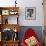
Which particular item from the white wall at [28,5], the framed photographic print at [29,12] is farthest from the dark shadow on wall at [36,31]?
the framed photographic print at [29,12]

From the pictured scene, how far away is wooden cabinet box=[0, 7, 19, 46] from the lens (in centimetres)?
569

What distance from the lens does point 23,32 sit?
5.83 metres

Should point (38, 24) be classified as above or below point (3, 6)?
below

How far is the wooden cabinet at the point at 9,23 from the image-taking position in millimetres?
5688

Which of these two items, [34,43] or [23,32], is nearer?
[34,43]

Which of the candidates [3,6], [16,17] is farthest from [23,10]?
[3,6]

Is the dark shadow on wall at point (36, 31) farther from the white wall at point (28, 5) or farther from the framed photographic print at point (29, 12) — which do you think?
the framed photographic print at point (29, 12)

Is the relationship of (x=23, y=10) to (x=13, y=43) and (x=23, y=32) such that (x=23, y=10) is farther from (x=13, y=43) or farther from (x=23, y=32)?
(x=13, y=43)

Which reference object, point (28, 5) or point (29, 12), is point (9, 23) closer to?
point (29, 12)

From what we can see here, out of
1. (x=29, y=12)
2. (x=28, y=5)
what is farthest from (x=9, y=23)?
(x=28, y=5)

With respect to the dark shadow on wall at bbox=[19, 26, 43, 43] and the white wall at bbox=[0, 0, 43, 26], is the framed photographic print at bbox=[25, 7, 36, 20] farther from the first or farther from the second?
the dark shadow on wall at bbox=[19, 26, 43, 43]

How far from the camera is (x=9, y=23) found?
583 cm

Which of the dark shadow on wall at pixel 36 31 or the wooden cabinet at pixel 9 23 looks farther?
the dark shadow on wall at pixel 36 31

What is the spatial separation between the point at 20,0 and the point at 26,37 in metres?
1.43
